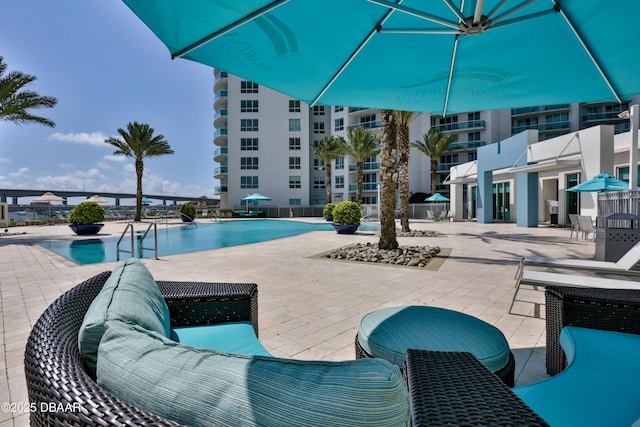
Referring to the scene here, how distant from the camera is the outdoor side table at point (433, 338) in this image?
6.05 ft

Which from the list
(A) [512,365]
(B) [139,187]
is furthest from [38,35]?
(B) [139,187]

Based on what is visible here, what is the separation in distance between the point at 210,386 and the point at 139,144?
31495 mm

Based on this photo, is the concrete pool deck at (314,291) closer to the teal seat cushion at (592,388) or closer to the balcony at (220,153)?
the teal seat cushion at (592,388)

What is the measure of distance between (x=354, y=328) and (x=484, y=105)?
3679 mm

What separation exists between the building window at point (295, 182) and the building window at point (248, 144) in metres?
6.18

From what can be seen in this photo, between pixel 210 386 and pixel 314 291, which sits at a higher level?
pixel 210 386

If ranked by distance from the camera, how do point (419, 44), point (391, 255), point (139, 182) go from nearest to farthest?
point (419, 44) → point (391, 255) → point (139, 182)

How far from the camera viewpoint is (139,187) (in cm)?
2811

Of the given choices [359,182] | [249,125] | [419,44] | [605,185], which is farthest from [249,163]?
[419,44]

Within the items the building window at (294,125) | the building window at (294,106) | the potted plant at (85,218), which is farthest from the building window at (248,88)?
the potted plant at (85,218)

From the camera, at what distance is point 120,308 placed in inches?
47.6

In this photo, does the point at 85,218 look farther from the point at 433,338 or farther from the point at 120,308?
the point at 433,338

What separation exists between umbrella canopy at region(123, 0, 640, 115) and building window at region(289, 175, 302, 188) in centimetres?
3788

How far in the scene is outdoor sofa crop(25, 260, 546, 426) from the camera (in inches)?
28.6
